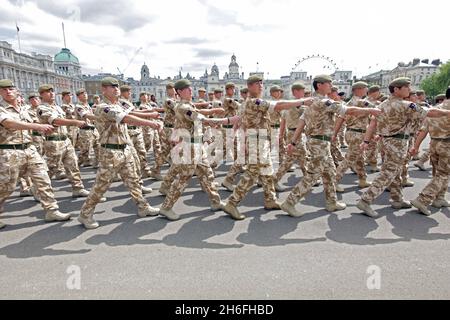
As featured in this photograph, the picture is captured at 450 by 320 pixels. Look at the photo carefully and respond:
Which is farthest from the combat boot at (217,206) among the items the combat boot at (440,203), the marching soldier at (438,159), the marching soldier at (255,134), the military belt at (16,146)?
the combat boot at (440,203)

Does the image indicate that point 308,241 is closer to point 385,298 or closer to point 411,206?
point 385,298

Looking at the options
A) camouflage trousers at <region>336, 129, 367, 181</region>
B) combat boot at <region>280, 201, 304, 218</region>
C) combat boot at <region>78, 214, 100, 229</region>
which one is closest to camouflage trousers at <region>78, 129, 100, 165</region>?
combat boot at <region>78, 214, 100, 229</region>

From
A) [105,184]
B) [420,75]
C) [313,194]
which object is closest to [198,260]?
[105,184]

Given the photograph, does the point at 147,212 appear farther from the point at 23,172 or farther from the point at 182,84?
the point at 182,84

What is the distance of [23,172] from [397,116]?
583cm

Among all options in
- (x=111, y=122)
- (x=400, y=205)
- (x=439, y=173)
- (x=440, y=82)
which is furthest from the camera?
(x=440, y=82)

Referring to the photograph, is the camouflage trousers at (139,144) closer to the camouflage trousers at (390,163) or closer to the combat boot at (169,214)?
the combat boot at (169,214)

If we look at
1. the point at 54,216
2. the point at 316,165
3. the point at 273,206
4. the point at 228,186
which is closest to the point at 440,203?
the point at 316,165

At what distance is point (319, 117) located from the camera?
4055 mm

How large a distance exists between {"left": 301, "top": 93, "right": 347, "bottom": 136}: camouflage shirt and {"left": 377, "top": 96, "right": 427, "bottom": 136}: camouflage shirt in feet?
2.81

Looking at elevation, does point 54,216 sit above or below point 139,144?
below
